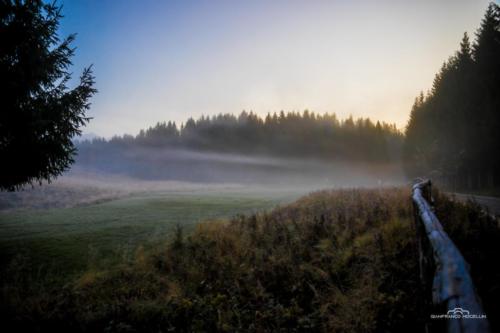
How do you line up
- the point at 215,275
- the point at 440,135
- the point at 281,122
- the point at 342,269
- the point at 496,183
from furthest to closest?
1. the point at 281,122
2. the point at 440,135
3. the point at 496,183
4. the point at 215,275
5. the point at 342,269

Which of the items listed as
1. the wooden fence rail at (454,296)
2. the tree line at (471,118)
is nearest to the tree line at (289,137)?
the tree line at (471,118)

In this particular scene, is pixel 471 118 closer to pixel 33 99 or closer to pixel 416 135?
pixel 416 135

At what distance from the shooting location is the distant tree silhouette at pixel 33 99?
28.9 feet

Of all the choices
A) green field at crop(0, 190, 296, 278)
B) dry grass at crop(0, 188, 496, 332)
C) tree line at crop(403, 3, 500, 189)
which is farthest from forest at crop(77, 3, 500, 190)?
green field at crop(0, 190, 296, 278)

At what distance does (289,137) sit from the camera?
80.4m

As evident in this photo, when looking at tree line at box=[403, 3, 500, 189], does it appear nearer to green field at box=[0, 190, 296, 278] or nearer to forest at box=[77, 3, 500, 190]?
forest at box=[77, 3, 500, 190]

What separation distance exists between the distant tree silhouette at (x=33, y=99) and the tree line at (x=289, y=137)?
238ft

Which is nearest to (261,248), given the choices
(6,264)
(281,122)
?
(6,264)

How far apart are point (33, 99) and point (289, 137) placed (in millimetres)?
74690

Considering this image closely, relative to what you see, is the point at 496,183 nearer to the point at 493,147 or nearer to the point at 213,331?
the point at 493,147

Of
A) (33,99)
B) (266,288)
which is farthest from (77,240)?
(266,288)

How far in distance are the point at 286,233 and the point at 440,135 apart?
129 feet

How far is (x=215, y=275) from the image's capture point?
5961mm

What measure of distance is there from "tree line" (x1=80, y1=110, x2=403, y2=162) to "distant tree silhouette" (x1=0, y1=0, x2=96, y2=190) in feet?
238
